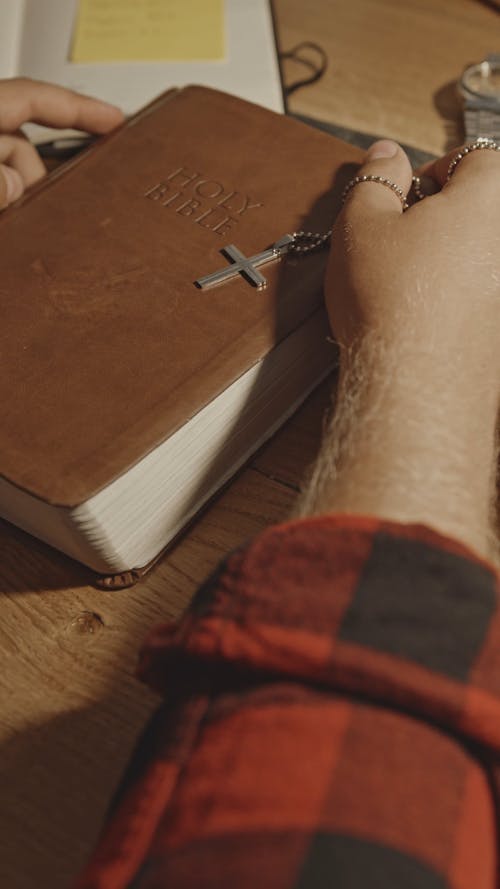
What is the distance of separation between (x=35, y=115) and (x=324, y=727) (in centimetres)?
68

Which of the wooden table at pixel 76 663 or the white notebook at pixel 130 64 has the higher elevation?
the white notebook at pixel 130 64

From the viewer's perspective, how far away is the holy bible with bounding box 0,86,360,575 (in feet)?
1.76

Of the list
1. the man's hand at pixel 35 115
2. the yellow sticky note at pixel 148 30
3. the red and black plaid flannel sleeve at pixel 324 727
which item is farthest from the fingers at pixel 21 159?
the red and black plaid flannel sleeve at pixel 324 727

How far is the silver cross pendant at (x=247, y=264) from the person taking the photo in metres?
0.62

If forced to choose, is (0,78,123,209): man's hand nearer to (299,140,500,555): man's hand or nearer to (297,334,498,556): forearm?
(299,140,500,555): man's hand

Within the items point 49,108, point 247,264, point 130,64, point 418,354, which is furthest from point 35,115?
point 418,354

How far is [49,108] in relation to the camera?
0.81 m

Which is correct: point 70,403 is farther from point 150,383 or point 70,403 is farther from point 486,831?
point 486,831

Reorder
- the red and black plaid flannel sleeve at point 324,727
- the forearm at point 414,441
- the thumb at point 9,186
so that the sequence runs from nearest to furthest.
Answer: the red and black plaid flannel sleeve at point 324,727
the forearm at point 414,441
the thumb at point 9,186

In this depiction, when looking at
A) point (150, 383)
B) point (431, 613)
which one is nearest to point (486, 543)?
point (431, 613)

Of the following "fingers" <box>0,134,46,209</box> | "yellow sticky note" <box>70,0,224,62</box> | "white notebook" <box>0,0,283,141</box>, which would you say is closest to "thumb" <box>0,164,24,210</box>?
"fingers" <box>0,134,46,209</box>

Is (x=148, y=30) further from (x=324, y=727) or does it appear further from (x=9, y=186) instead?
(x=324, y=727)

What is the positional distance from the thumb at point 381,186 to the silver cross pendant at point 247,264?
57 millimetres

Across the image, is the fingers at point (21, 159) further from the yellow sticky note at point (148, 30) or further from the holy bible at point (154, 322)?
the yellow sticky note at point (148, 30)
